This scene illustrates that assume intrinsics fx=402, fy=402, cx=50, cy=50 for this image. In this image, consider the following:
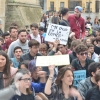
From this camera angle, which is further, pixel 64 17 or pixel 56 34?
pixel 64 17

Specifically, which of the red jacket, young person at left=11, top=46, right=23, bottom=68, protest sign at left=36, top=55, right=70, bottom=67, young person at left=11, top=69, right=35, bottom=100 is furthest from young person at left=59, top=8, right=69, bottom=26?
young person at left=11, top=69, right=35, bottom=100

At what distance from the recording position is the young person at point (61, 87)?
6.30 metres

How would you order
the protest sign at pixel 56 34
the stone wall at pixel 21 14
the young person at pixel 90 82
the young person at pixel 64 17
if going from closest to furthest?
the young person at pixel 90 82 → the protest sign at pixel 56 34 → the young person at pixel 64 17 → the stone wall at pixel 21 14

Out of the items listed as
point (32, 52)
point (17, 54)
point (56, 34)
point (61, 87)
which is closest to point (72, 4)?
point (56, 34)

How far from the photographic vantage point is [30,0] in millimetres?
21984

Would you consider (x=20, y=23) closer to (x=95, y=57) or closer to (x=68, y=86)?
(x=95, y=57)

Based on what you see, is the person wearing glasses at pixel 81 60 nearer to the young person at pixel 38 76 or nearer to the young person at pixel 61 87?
the young person at pixel 38 76

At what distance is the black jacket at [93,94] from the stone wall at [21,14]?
13503 mm

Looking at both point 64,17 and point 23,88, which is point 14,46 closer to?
point 64,17

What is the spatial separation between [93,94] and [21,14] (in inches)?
563

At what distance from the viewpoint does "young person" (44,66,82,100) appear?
6301 mm

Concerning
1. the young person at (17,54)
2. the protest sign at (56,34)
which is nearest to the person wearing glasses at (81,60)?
the protest sign at (56,34)

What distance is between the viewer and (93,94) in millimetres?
6496

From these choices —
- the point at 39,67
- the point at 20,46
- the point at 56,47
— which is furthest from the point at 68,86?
the point at 20,46
